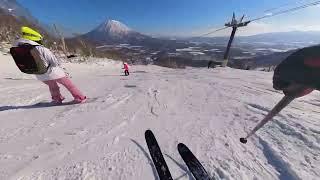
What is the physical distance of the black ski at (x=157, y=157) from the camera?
3251 mm

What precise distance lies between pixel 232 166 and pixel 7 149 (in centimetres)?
303

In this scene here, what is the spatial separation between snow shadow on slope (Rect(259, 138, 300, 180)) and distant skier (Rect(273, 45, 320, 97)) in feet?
5.60

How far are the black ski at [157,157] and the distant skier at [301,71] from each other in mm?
1785

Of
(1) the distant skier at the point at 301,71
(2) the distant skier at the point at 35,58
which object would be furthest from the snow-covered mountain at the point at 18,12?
(1) the distant skier at the point at 301,71

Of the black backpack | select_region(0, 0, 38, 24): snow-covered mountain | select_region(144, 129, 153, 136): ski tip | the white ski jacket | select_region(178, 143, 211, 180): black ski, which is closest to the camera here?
select_region(178, 143, 211, 180): black ski

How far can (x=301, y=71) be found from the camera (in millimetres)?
1708

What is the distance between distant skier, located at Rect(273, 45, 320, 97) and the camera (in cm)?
163

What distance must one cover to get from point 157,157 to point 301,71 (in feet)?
7.71

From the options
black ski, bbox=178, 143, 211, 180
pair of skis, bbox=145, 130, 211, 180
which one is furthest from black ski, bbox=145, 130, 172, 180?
black ski, bbox=178, 143, 211, 180

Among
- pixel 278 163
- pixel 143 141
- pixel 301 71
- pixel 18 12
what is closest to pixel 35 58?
pixel 143 141

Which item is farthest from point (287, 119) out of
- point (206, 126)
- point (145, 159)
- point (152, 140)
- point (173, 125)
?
point (145, 159)

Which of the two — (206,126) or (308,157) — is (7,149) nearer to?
(206,126)

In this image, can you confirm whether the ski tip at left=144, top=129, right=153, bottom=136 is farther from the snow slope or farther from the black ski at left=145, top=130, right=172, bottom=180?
the snow slope

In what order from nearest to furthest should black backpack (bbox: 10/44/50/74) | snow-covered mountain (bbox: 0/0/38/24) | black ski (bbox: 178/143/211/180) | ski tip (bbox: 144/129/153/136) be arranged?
black ski (bbox: 178/143/211/180) < ski tip (bbox: 144/129/153/136) < black backpack (bbox: 10/44/50/74) < snow-covered mountain (bbox: 0/0/38/24)
